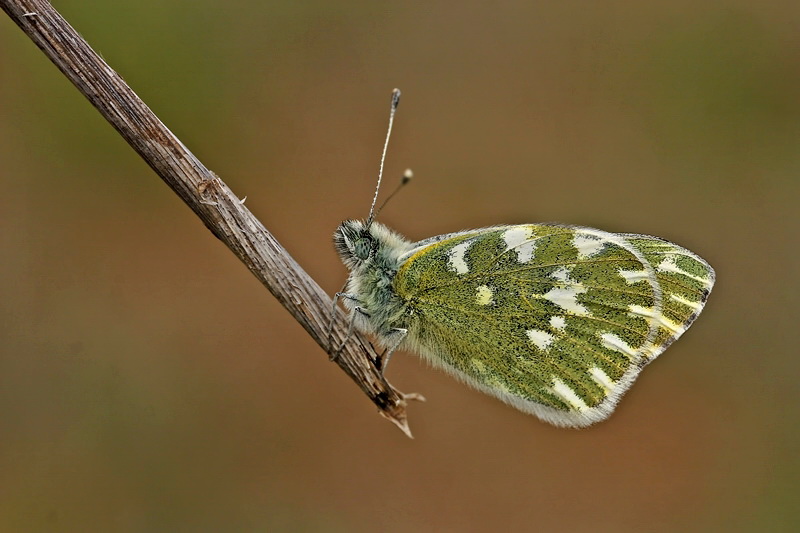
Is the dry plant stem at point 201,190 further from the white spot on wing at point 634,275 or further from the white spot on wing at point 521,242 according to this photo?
the white spot on wing at point 634,275

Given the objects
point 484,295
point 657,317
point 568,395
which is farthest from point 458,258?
point 657,317

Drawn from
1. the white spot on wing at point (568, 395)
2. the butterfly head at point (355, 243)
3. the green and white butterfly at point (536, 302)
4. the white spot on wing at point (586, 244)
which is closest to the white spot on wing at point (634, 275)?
the green and white butterfly at point (536, 302)

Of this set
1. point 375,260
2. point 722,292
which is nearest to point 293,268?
point 375,260

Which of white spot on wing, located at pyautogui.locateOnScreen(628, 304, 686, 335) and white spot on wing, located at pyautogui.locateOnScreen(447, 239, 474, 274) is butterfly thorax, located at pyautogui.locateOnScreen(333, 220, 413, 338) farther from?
white spot on wing, located at pyautogui.locateOnScreen(628, 304, 686, 335)

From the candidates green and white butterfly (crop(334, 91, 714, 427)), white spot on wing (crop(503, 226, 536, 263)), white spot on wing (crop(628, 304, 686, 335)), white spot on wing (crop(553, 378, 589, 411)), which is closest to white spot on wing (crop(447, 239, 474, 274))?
green and white butterfly (crop(334, 91, 714, 427))

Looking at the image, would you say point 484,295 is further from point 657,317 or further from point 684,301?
point 684,301

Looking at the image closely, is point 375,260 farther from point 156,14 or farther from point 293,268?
point 156,14
